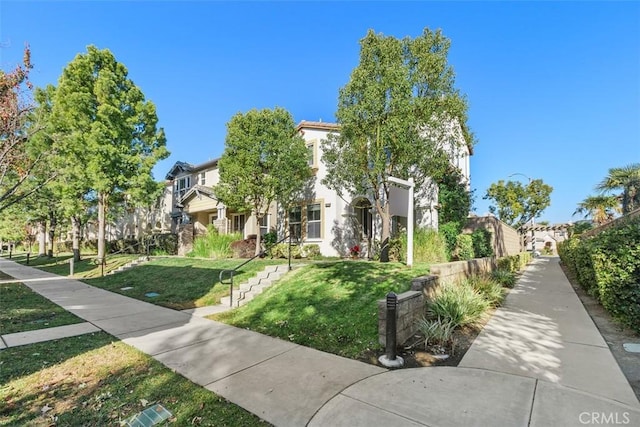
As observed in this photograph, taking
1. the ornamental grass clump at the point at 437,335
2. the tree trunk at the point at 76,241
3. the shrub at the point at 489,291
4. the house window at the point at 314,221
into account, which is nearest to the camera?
the ornamental grass clump at the point at 437,335

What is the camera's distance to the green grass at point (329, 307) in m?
5.59

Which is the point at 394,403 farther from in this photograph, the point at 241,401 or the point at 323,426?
the point at 241,401

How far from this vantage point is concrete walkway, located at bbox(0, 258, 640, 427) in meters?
3.19

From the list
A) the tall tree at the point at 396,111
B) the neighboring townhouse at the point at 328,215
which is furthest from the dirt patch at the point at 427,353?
the neighboring townhouse at the point at 328,215

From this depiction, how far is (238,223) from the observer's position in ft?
70.9

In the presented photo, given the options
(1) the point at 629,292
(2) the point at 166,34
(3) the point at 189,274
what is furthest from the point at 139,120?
(1) the point at 629,292

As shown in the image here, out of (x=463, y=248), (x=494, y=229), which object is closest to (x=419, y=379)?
(x=463, y=248)

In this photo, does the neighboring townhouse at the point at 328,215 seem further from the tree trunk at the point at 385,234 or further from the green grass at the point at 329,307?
the green grass at the point at 329,307

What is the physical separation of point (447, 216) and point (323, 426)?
12.6 meters

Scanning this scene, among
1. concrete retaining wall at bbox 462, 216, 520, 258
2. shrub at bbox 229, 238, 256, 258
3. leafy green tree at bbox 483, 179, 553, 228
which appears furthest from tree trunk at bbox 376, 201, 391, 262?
leafy green tree at bbox 483, 179, 553, 228

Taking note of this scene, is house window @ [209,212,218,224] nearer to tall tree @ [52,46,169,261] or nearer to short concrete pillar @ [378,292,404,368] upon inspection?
tall tree @ [52,46,169,261]

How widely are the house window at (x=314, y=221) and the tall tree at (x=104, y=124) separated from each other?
1043 centimetres

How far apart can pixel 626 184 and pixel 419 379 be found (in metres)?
24.4

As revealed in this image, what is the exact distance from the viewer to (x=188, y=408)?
3.37m
